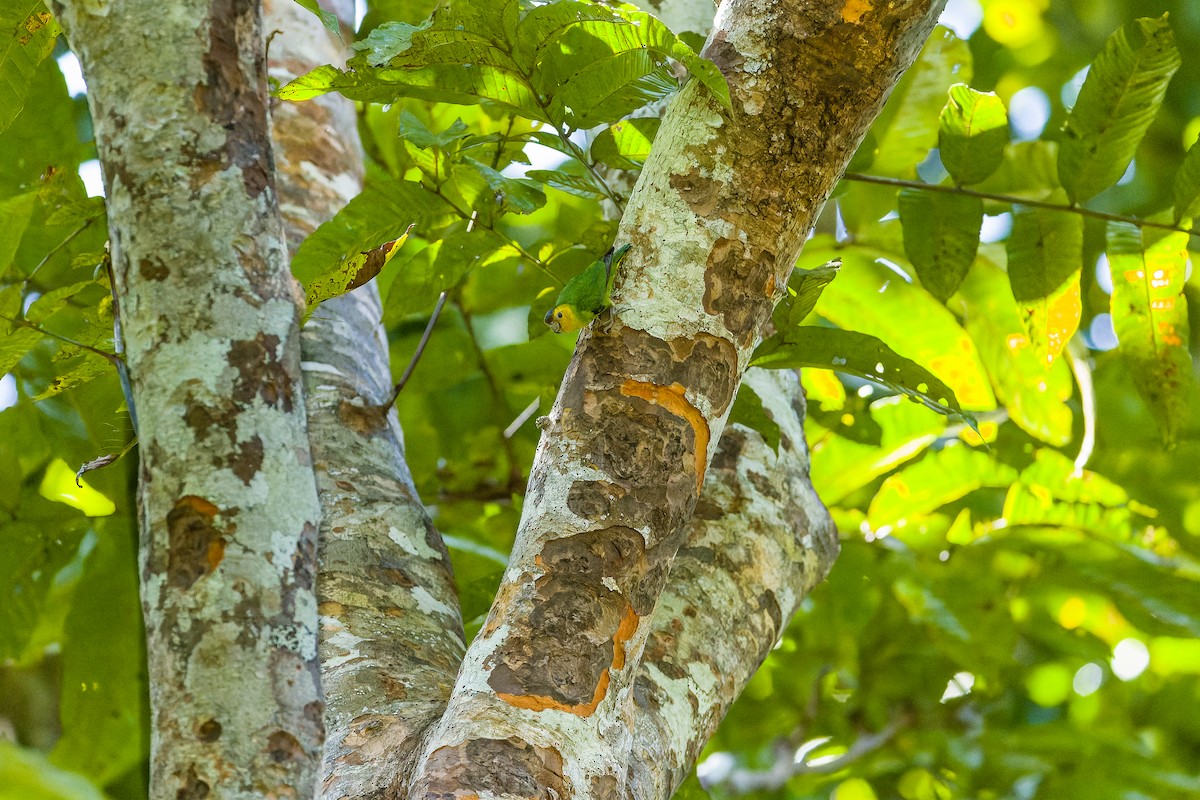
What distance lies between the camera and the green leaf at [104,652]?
5.18 ft

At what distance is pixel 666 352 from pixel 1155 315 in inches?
38.2

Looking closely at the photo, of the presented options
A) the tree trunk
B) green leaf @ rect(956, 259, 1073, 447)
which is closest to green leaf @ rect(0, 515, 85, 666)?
the tree trunk

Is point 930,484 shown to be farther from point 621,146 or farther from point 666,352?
point 666,352

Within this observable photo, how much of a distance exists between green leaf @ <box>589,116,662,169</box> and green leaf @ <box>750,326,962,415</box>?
29 cm

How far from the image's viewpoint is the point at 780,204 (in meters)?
0.98

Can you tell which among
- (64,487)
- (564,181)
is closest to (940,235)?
(564,181)

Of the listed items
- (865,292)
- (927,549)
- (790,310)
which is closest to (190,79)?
(790,310)

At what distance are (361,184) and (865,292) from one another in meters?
0.95

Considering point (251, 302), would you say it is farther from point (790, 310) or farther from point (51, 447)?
point (51, 447)

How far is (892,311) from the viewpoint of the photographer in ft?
6.09

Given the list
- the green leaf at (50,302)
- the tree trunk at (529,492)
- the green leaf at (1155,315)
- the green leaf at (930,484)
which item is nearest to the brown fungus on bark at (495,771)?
the tree trunk at (529,492)

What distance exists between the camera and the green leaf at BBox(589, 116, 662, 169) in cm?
127

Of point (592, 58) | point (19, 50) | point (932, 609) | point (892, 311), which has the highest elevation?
point (19, 50)

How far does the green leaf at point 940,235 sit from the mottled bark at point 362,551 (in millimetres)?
820
